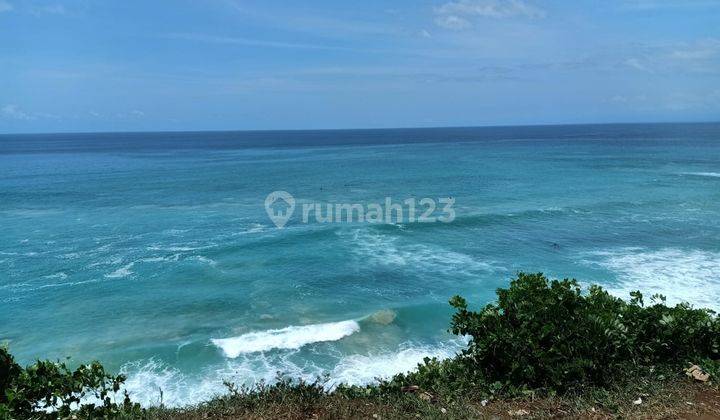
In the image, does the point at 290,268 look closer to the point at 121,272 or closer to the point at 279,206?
the point at 121,272

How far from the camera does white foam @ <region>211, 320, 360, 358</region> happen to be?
20.9m

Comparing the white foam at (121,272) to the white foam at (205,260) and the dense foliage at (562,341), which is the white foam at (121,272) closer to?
the white foam at (205,260)

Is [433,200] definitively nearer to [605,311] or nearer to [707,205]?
[707,205]

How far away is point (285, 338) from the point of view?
851 inches

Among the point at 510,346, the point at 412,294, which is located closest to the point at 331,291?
the point at 412,294

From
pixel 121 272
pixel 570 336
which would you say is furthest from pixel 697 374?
pixel 121 272

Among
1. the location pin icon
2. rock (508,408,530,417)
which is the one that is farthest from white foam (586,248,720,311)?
the location pin icon

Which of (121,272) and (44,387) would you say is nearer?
(44,387)

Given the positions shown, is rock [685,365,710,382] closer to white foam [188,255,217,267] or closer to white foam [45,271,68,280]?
white foam [188,255,217,267]

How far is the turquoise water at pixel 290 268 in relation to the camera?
20.8m

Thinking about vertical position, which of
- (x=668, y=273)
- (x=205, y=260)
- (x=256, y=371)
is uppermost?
(x=205, y=260)

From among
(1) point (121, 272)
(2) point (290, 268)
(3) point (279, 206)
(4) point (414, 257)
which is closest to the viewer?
(1) point (121, 272)

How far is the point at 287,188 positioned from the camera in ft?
202

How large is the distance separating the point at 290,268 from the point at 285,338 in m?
8.68
